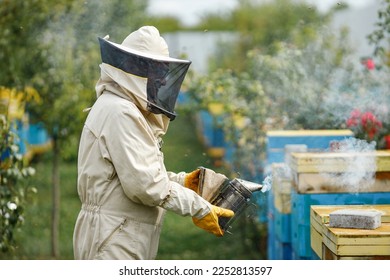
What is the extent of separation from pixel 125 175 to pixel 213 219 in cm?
43

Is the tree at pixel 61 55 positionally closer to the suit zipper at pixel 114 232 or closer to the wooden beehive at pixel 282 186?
the wooden beehive at pixel 282 186

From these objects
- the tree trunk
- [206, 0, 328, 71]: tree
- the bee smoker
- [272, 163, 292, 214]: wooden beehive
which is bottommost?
the tree trunk

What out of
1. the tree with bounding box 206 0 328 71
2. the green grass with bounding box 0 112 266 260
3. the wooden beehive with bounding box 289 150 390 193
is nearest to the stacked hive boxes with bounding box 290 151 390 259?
the wooden beehive with bounding box 289 150 390 193

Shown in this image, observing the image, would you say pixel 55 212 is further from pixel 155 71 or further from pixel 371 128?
pixel 155 71

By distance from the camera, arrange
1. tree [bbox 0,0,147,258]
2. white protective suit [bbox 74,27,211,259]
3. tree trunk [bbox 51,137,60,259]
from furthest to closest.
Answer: tree trunk [bbox 51,137,60,259] → tree [bbox 0,0,147,258] → white protective suit [bbox 74,27,211,259]

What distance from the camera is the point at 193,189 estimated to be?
384 centimetres

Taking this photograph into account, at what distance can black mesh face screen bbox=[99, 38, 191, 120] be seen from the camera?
3488 mm

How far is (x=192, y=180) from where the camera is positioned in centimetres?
383

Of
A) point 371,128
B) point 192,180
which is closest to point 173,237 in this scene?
point 371,128

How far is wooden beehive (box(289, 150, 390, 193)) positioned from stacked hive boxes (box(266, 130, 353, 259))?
62cm

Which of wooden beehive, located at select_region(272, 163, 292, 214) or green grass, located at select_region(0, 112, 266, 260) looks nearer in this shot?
wooden beehive, located at select_region(272, 163, 292, 214)

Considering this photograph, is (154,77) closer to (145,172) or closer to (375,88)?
(145,172)

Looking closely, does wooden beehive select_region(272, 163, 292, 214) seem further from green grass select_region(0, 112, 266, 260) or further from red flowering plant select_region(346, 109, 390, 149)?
green grass select_region(0, 112, 266, 260)
